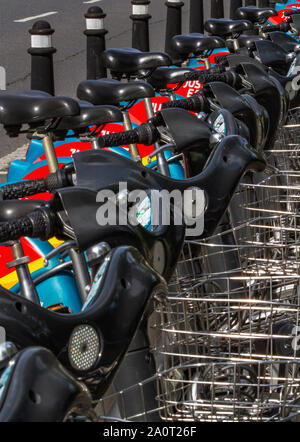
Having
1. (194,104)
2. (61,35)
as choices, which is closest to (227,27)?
(194,104)

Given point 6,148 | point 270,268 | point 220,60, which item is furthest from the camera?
point 6,148

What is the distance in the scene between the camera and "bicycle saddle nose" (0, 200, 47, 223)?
2068 mm

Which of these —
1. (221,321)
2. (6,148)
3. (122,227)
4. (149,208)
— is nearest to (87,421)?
(122,227)

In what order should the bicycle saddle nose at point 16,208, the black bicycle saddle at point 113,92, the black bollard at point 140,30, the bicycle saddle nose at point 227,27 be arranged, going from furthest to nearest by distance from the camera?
the black bollard at point 140,30, the bicycle saddle nose at point 227,27, the black bicycle saddle at point 113,92, the bicycle saddle nose at point 16,208

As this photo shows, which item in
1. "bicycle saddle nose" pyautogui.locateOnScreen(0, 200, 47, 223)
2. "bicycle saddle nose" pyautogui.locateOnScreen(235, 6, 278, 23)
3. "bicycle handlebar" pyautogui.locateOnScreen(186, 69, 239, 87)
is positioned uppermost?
"bicycle saddle nose" pyautogui.locateOnScreen(0, 200, 47, 223)

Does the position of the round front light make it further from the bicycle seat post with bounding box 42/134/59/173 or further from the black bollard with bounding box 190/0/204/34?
the black bollard with bounding box 190/0/204/34

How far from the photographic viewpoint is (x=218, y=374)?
7.40 ft

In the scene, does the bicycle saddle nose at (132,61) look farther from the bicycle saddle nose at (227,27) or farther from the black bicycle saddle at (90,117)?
the bicycle saddle nose at (227,27)

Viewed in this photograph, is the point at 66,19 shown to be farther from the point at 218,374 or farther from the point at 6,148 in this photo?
the point at 218,374

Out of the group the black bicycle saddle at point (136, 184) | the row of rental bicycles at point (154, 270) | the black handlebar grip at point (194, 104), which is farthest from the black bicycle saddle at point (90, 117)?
the black bicycle saddle at point (136, 184)

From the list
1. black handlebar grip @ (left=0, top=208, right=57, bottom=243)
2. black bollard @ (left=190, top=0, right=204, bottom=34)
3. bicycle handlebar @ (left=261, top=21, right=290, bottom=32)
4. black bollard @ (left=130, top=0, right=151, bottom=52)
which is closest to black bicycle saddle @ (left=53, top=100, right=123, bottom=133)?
black handlebar grip @ (left=0, top=208, right=57, bottom=243)

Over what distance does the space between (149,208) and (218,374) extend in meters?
0.50

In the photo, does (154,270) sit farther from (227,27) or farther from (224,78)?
(227,27)

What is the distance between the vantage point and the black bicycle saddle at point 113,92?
408cm
